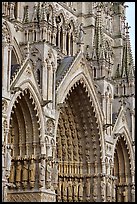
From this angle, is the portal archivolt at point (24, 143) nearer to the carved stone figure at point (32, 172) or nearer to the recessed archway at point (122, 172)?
the carved stone figure at point (32, 172)

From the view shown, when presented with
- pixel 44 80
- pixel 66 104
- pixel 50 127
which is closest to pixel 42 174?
pixel 50 127

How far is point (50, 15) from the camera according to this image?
29000 millimetres

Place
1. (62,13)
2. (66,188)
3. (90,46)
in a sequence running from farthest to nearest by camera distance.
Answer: (90,46)
(62,13)
(66,188)

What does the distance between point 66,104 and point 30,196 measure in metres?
7.34

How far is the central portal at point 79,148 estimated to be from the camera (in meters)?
31.4

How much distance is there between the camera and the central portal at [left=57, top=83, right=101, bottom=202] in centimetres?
3136

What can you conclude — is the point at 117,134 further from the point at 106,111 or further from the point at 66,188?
the point at 66,188

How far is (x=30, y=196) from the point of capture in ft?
84.6

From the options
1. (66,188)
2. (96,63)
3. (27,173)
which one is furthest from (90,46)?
(27,173)

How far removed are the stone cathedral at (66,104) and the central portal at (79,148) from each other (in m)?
0.06

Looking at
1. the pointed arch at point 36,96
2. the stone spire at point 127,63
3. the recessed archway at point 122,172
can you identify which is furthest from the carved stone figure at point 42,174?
the stone spire at point 127,63

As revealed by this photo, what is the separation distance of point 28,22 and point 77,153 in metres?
8.72

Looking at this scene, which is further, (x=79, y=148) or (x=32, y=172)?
(x=79, y=148)

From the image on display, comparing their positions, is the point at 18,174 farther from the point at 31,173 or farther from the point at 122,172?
the point at 122,172
